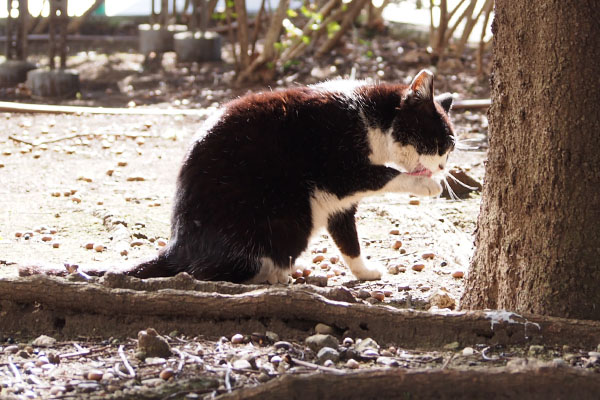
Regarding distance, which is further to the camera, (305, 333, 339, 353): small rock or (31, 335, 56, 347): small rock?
(31, 335, 56, 347): small rock

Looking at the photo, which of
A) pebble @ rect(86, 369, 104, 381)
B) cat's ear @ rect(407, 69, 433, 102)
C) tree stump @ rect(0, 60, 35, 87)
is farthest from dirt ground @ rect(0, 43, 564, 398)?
cat's ear @ rect(407, 69, 433, 102)

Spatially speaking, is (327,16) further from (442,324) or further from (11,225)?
(442,324)

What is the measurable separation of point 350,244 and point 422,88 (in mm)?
937

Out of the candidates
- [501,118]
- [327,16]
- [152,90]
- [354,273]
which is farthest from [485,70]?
[501,118]

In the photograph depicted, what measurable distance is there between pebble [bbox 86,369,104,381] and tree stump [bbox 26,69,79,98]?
8.51 meters

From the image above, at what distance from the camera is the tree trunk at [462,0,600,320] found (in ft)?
10.0

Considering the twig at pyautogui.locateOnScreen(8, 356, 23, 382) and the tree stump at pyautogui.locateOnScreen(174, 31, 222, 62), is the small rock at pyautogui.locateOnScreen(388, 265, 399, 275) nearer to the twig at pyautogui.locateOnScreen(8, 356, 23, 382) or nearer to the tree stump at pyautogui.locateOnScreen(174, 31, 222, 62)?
the twig at pyautogui.locateOnScreen(8, 356, 23, 382)

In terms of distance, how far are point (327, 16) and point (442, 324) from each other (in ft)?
30.5

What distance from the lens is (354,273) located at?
470cm

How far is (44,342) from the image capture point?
316 cm

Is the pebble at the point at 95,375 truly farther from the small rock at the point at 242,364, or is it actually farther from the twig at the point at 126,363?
the small rock at the point at 242,364

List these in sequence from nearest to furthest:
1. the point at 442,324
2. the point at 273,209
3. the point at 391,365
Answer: the point at 391,365, the point at 442,324, the point at 273,209

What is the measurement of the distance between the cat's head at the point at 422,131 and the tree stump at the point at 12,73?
27.0ft

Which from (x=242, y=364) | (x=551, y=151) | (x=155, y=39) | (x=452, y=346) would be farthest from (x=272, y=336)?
(x=155, y=39)
